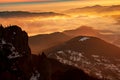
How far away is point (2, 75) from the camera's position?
7160 inches

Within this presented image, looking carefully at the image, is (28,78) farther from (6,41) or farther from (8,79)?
(6,41)

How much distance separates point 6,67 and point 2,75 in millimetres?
6629

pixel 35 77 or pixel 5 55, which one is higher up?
pixel 5 55

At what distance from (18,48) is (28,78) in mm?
19622

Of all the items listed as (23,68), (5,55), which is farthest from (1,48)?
(23,68)

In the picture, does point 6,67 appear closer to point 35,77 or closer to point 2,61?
point 2,61

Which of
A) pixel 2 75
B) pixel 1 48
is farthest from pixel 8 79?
pixel 1 48

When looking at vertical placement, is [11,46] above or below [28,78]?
above

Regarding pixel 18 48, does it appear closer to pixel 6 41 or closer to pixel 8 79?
pixel 6 41

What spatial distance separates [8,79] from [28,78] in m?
11.0

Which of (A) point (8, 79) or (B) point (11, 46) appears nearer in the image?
(A) point (8, 79)

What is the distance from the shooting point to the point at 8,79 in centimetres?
18275

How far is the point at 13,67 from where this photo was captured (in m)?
188

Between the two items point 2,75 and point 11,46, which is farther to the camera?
point 11,46
